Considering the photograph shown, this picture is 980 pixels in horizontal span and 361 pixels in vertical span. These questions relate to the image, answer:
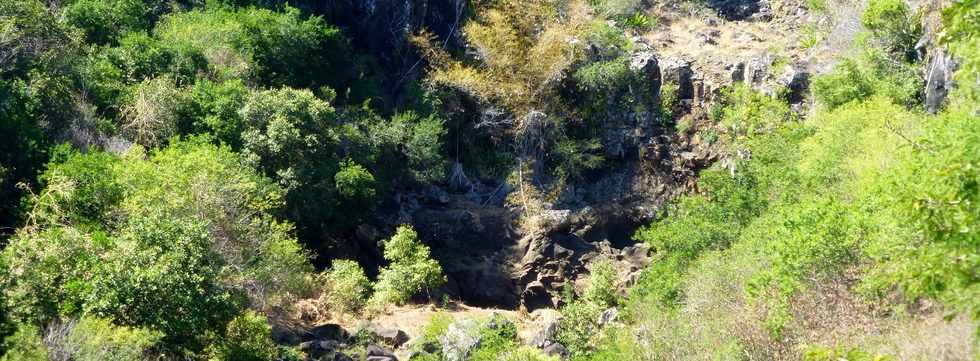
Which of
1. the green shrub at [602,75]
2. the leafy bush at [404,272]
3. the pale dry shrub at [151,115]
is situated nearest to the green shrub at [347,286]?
the leafy bush at [404,272]

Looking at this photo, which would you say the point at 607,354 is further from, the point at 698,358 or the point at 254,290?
the point at 254,290

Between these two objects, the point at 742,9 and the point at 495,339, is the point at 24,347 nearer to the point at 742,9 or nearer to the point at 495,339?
the point at 495,339

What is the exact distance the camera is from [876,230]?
12992mm

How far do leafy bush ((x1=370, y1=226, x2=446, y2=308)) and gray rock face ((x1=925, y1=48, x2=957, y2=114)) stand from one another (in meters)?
13.9

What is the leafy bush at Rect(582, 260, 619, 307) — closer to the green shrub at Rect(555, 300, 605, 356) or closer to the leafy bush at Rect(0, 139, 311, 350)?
the green shrub at Rect(555, 300, 605, 356)

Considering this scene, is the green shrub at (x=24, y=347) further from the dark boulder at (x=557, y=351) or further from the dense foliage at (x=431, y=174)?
the dark boulder at (x=557, y=351)

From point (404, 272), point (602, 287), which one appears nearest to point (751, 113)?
point (602, 287)

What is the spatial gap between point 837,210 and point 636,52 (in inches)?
647

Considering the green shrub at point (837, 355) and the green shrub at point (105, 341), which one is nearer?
the green shrub at point (837, 355)

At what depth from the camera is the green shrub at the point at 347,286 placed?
22172 millimetres

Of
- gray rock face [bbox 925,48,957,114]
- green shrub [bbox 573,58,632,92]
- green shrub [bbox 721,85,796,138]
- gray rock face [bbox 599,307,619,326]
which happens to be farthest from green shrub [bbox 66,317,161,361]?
green shrub [bbox 721,85,796,138]

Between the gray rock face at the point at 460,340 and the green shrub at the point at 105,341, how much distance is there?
25.5 feet

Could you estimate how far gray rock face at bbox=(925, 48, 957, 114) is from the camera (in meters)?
20.1

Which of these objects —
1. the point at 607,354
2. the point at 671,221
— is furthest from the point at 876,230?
the point at 671,221
